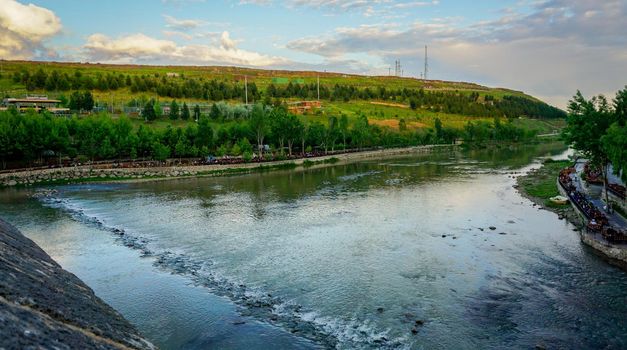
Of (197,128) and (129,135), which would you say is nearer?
(129,135)

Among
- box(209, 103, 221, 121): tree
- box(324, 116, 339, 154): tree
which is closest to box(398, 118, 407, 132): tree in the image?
box(324, 116, 339, 154): tree

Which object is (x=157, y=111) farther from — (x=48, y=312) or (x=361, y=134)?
(x=48, y=312)

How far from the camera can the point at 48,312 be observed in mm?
13188

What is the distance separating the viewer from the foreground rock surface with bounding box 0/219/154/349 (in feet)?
36.2

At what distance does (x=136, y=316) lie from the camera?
23.0m

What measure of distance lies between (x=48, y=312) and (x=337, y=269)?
18676 millimetres

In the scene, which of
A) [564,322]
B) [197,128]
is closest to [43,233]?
[564,322]

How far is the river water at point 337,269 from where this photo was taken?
69.5 feet

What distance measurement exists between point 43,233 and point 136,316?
2067cm

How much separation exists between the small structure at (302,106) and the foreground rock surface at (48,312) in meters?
134

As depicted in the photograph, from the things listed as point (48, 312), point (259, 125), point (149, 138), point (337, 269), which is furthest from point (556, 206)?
point (149, 138)

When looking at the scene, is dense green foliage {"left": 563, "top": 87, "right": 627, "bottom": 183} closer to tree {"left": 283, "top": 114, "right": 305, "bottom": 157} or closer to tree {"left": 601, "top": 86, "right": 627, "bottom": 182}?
tree {"left": 601, "top": 86, "right": 627, "bottom": 182}

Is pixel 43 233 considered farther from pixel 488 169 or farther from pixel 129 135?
pixel 488 169

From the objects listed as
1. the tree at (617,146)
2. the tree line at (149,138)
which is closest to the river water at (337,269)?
the tree at (617,146)
